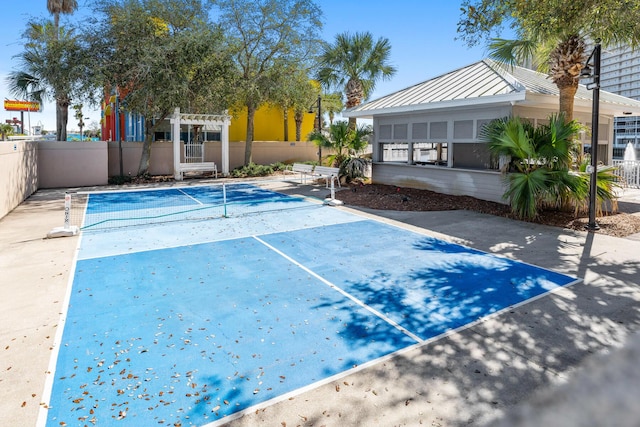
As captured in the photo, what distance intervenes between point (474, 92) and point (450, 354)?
11.3 metres

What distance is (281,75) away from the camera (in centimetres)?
2452

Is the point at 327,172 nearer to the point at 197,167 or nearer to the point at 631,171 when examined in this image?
the point at 197,167

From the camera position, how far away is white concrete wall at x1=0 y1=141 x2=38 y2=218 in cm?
1289

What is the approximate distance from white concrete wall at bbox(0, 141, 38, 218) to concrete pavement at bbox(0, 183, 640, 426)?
530 cm

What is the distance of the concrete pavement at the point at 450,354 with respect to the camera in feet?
12.9

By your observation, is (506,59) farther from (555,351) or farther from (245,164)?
(245,164)

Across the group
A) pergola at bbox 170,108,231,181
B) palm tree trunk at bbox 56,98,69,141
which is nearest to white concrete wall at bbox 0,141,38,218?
pergola at bbox 170,108,231,181

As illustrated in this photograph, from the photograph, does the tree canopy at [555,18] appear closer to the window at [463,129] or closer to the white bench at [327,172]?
the window at [463,129]

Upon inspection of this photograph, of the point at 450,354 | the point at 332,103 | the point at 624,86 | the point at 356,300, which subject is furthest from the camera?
the point at 624,86

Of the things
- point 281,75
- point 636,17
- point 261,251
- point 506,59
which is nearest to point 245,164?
point 281,75

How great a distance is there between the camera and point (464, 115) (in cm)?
1485

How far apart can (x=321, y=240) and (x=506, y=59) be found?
8927 millimetres

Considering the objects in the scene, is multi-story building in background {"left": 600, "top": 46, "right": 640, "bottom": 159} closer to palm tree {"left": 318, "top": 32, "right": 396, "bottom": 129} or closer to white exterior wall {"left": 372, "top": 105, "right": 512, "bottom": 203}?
palm tree {"left": 318, "top": 32, "right": 396, "bottom": 129}

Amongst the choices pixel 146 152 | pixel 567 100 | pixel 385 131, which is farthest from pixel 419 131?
pixel 146 152
